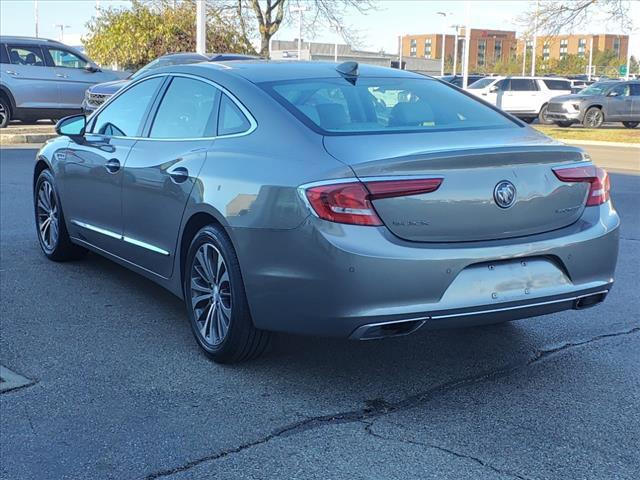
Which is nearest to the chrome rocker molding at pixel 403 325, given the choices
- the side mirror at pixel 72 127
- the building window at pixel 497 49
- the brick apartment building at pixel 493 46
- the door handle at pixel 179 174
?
the door handle at pixel 179 174

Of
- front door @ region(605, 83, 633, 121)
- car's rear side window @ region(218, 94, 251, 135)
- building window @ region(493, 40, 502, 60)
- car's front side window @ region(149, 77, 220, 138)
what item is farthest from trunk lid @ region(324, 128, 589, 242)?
building window @ region(493, 40, 502, 60)

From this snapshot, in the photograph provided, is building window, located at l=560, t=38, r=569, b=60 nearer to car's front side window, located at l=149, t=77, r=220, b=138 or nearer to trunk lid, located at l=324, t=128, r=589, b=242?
car's front side window, located at l=149, t=77, r=220, b=138

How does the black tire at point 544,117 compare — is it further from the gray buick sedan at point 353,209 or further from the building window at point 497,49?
the building window at point 497,49

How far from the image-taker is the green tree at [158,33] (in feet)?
101

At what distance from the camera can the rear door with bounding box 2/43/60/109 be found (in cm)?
1945

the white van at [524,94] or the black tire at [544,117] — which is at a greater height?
the white van at [524,94]

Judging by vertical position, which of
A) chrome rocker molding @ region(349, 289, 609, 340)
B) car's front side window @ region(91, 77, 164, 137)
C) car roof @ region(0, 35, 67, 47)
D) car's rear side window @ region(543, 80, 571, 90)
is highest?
car roof @ region(0, 35, 67, 47)

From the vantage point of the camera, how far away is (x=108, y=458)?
11.1 ft

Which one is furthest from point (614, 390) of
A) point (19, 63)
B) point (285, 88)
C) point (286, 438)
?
point (19, 63)

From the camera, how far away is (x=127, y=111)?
574cm

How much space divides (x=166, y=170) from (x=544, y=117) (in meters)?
28.1

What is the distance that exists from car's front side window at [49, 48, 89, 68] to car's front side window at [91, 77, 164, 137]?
1515 centimetres

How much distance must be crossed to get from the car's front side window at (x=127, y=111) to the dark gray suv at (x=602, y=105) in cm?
2547

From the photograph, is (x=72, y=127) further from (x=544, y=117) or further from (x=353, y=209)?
(x=544, y=117)
